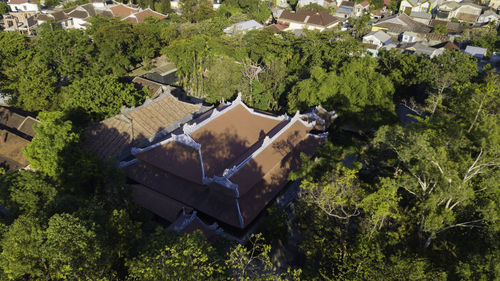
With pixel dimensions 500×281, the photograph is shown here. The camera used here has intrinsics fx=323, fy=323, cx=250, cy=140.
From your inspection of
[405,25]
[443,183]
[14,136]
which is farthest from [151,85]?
[405,25]

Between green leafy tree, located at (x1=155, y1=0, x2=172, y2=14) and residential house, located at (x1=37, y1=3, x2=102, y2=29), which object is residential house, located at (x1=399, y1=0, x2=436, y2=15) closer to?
green leafy tree, located at (x1=155, y1=0, x2=172, y2=14)

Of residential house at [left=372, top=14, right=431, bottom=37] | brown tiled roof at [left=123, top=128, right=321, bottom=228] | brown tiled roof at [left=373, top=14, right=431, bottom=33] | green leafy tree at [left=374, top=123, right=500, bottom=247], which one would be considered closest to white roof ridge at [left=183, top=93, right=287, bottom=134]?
brown tiled roof at [left=123, top=128, right=321, bottom=228]

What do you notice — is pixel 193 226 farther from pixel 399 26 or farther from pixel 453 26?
pixel 453 26

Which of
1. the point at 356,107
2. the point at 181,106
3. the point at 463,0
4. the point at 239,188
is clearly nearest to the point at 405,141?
the point at 239,188

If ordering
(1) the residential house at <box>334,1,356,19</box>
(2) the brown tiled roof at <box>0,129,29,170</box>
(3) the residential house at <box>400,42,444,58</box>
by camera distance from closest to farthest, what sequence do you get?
(2) the brown tiled roof at <box>0,129,29,170</box>, (3) the residential house at <box>400,42,444,58</box>, (1) the residential house at <box>334,1,356,19</box>

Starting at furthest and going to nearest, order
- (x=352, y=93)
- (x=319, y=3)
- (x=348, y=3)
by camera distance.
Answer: (x=348, y=3) < (x=319, y=3) < (x=352, y=93)

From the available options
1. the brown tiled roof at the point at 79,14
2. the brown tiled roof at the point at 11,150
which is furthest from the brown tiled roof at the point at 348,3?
the brown tiled roof at the point at 11,150

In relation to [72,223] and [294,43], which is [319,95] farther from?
[72,223]
